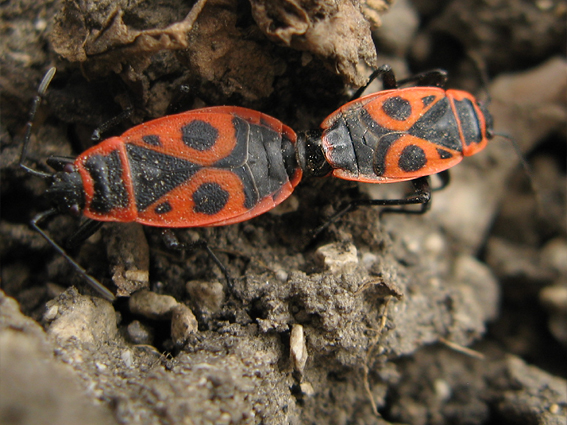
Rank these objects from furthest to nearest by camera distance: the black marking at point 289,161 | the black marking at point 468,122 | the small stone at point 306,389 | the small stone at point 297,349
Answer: the black marking at point 468,122 → the black marking at point 289,161 → the small stone at point 306,389 → the small stone at point 297,349

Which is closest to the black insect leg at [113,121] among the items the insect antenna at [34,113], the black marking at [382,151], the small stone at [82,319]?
the insect antenna at [34,113]

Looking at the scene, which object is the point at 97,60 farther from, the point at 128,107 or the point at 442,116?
the point at 442,116

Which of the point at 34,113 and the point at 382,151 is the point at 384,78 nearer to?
the point at 382,151

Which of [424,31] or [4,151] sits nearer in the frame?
[4,151]

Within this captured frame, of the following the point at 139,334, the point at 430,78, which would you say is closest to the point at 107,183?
the point at 139,334

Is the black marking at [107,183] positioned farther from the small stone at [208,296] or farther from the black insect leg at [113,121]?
the small stone at [208,296]

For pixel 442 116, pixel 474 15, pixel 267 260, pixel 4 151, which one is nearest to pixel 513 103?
pixel 474 15

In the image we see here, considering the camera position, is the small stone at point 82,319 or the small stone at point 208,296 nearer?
the small stone at point 82,319
